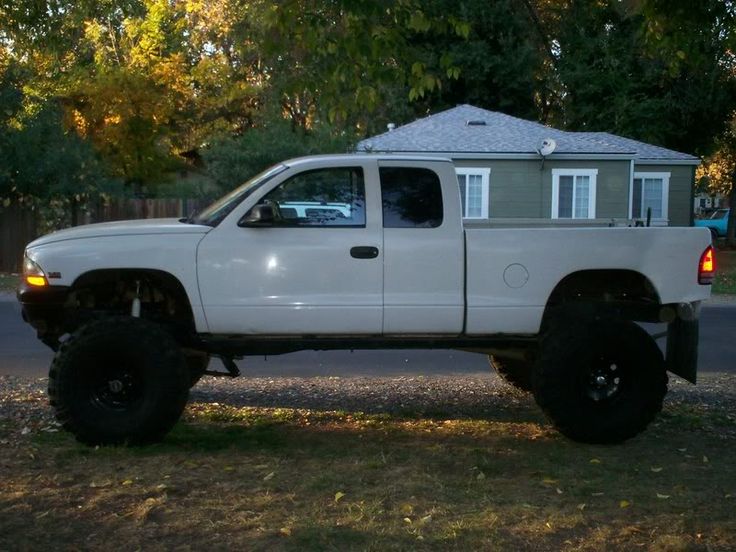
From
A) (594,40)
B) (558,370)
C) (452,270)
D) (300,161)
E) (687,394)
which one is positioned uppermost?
(594,40)

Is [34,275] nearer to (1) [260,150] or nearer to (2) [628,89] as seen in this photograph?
(1) [260,150]

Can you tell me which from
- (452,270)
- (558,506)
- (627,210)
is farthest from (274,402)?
(627,210)

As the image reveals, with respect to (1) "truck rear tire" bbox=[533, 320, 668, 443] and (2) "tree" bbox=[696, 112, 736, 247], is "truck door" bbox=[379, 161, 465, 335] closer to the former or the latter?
(1) "truck rear tire" bbox=[533, 320, 668, 443]

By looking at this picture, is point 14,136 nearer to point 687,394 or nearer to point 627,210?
point 627,210

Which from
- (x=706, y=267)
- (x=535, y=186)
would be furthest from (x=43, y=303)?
(x=535, y=186)

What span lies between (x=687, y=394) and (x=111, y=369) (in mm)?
5543

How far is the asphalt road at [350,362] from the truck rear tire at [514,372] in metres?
1.68

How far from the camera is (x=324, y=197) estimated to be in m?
7.43

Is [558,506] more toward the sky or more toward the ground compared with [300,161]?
more toward the ground

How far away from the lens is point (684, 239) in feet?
24.4

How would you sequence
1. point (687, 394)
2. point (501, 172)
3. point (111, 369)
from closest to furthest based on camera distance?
point (111, 369), point (687, 394), point (501, 172)

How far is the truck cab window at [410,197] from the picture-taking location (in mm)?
7355

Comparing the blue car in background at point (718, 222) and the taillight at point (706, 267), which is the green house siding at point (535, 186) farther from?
the blue car in background at point (718, 222)

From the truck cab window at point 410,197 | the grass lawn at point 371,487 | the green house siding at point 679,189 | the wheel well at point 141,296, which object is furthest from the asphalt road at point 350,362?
the green house siding at point 679,189
